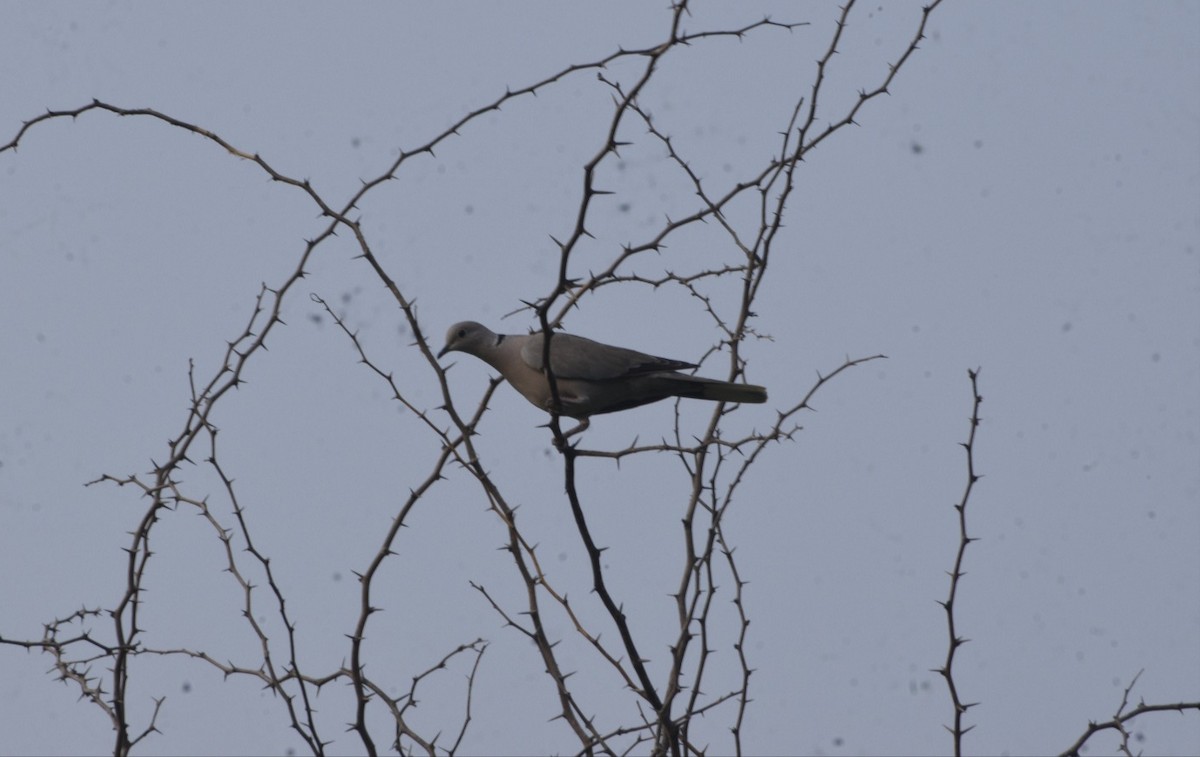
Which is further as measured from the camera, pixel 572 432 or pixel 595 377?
pixel 595 377

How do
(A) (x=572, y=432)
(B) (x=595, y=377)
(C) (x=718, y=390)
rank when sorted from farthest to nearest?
(B) (x=595, y=377)
(C) (x=718, y=390)
(A) (x=572, y=432)

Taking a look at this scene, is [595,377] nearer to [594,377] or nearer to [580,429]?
[594,377]

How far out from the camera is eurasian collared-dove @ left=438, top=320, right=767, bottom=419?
4551mm

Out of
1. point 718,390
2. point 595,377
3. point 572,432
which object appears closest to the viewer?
point 572,432

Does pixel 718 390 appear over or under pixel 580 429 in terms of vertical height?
over

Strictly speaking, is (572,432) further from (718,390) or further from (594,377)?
(718,390)

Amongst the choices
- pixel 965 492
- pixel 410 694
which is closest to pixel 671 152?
pixel 965 492

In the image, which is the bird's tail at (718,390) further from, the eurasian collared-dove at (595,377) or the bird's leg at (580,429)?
the bird's leg at (580,429)

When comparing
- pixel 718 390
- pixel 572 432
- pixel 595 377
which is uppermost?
pixel 595 377

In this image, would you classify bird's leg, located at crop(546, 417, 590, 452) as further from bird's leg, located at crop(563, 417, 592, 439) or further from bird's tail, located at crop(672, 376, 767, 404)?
bird's tail, located at crop(672, 376, 767, 404)

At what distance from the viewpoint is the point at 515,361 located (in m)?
4.66

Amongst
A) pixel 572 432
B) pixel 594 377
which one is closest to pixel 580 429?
pixel 572 432

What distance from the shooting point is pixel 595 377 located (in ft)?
15.3

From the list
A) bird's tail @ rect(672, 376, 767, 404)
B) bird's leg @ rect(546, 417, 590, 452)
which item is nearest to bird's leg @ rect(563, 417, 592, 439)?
bird's leg @ rect(546, 417, 590, 452)
